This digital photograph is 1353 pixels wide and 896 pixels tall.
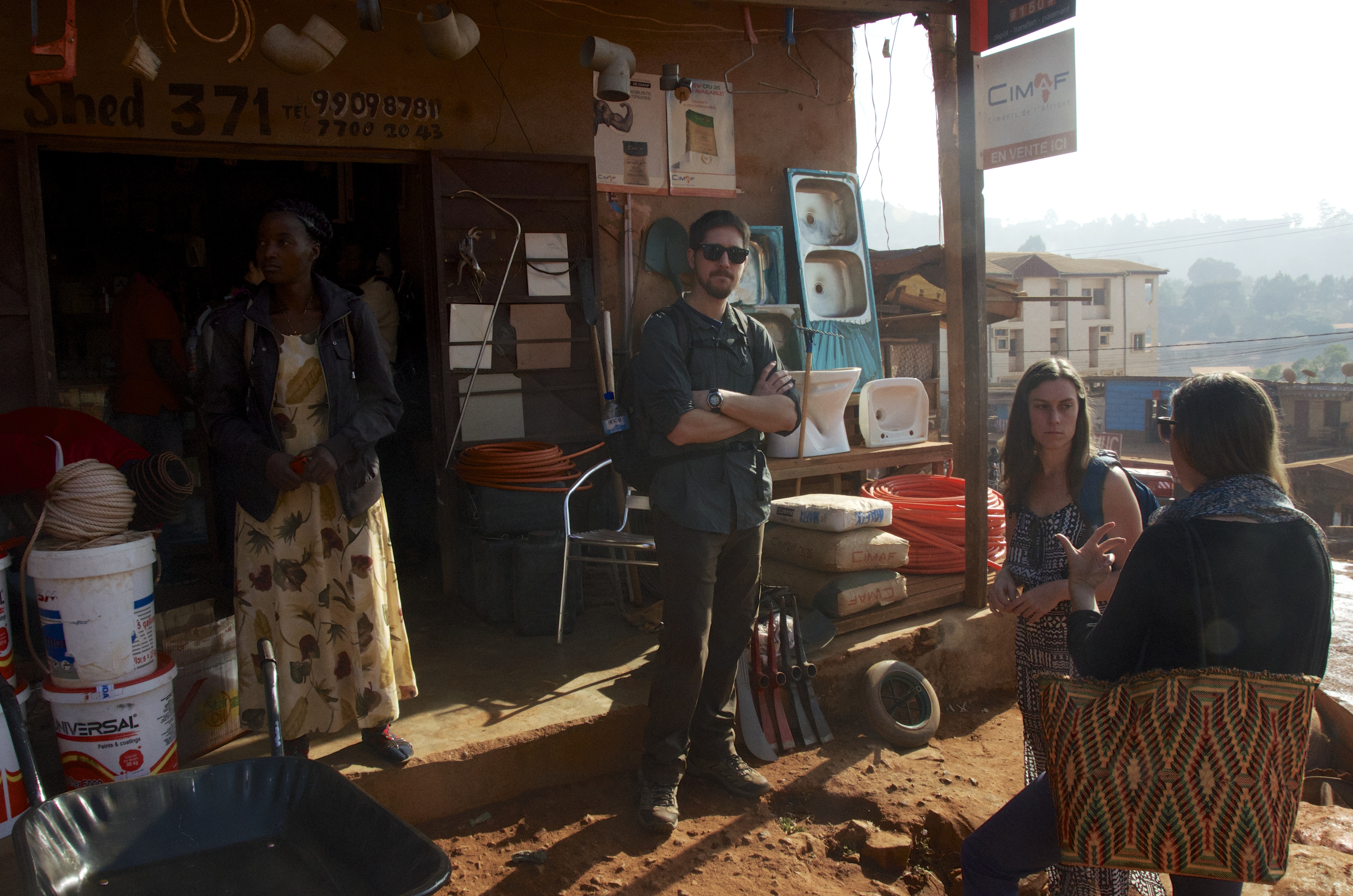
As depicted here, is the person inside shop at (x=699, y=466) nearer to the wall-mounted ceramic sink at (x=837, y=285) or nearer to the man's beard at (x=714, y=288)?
the man's beard at (x=714, y=288)

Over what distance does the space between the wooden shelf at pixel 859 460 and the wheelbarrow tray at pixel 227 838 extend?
3.71 metres

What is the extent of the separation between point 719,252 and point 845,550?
224 cm

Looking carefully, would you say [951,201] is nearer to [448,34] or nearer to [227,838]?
[448,34]

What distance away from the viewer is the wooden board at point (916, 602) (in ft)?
16.2

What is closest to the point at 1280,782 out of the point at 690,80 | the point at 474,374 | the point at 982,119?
the point at 982,119

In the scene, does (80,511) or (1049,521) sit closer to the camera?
(80,511)

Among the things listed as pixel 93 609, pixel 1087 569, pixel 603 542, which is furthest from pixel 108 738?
pixel 1087 569

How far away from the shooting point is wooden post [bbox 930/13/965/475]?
533cm

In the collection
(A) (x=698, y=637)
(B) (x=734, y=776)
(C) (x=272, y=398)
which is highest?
(C) (x=272, y=398)

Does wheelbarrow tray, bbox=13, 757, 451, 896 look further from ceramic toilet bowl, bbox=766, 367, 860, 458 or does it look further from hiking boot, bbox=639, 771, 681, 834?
ceramic toilet bowl, bbox=766, 367, 860, 458

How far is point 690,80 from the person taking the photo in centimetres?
609

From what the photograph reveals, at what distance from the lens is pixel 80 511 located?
9.27 ft

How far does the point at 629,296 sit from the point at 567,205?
0.72 meters

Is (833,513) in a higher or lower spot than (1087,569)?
lower
